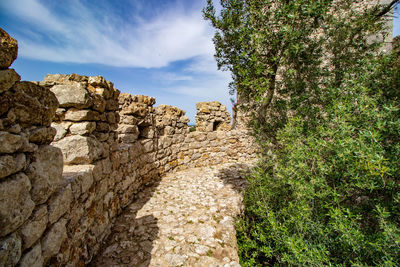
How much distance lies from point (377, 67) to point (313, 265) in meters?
3.71

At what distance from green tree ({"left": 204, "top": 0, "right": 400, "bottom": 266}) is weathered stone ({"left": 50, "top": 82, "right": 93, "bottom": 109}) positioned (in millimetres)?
3399

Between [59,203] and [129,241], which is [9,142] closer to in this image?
[59,203]

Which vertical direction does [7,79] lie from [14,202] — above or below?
above

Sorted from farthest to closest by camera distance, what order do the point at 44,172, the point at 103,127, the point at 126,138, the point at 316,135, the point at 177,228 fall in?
the point at 126,138, the point at 177,228, the point at 103,127, the point at 316,135, the point at 44,172

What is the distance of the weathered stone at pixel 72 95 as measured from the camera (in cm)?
298

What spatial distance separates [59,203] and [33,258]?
0.55m

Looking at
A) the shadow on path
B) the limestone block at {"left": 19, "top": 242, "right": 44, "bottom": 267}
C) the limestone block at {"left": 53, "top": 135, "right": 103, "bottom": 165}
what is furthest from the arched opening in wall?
the limestone block at {"left": 19, "top": 242, "right": 44, "bottom": 267}

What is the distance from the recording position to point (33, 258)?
1.60 meters

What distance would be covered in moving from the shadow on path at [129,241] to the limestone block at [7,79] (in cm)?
276

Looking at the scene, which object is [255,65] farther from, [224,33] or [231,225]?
[231,225]

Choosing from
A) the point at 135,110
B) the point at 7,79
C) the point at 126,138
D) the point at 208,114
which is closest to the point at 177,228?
the point at 126,138

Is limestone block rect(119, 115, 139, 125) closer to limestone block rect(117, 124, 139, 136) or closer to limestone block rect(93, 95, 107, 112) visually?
limestone block rect(117, 124, 139, 136)

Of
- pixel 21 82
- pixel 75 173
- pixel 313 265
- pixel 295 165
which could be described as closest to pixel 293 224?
pixel 313 265

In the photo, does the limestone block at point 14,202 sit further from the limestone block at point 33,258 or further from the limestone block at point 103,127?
the limestone block at point 103,127
